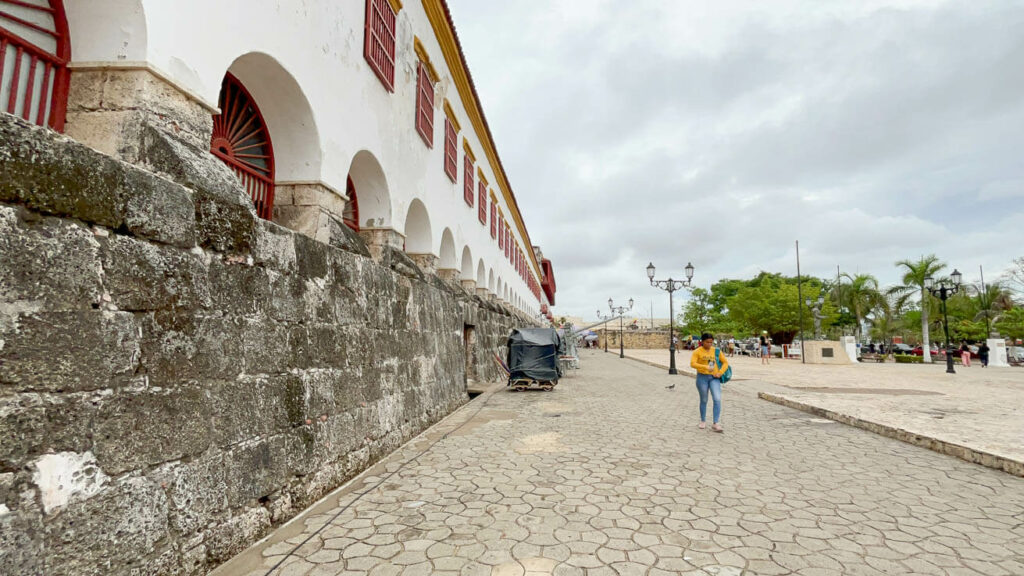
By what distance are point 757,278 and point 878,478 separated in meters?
73.7

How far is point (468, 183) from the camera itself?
46.6 feet

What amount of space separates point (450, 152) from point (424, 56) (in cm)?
275

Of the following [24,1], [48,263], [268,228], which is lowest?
[48,263]

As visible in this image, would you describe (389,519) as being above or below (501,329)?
below

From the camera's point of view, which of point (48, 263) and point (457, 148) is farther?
point (457, 148)

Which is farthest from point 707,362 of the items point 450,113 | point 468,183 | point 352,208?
point 468,183

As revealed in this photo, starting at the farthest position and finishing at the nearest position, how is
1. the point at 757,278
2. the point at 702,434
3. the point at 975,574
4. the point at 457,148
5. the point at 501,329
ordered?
the point at 757,278 < the point at 501,329 < the point at 457,148 < the point at 702,434 < the point at 975,574

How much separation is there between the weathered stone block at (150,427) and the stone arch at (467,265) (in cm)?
1157

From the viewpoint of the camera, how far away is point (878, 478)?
4980 millimetres

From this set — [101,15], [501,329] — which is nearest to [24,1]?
[101,15]

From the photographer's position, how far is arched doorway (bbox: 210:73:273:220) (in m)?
4.85

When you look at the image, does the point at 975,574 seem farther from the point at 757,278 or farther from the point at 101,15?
the point at 757,278

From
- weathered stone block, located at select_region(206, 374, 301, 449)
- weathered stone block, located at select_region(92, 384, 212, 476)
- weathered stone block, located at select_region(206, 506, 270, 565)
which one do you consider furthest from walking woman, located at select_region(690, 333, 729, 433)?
weathered stone block, located at select_region(92, 384, 212, 476)

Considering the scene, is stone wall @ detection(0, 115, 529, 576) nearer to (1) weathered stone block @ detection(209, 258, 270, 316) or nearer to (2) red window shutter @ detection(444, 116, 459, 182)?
(1) weathered stone block @ detection(209, 258, 270, 316)
